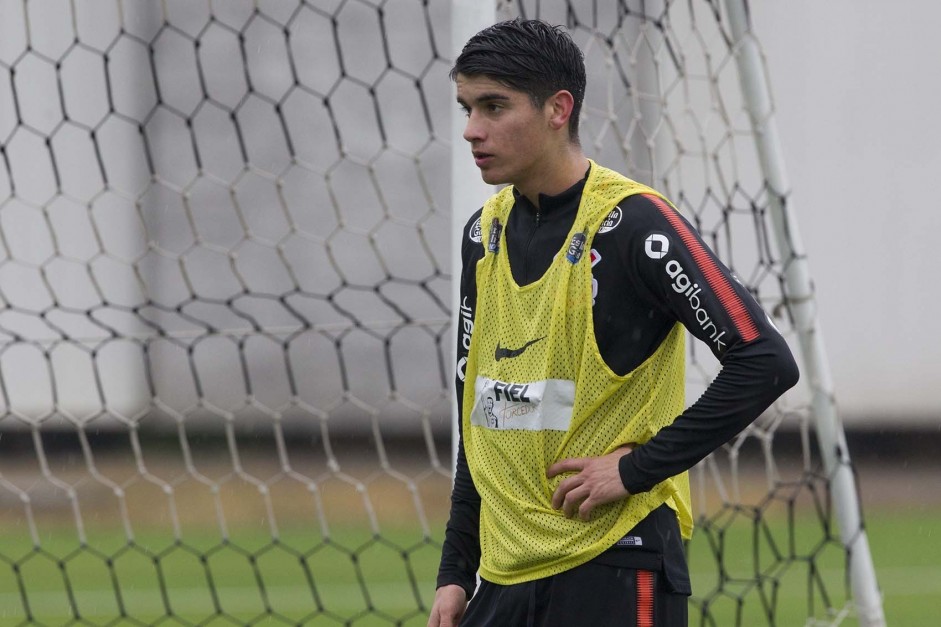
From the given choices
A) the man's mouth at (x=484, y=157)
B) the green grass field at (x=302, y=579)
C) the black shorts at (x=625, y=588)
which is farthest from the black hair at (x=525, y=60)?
the green grass field at (x=302, y=579)

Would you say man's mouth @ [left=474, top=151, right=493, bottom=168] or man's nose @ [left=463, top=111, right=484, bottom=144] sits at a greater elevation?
man's nose @ [left=463, top=111, right=484, bottom=144]

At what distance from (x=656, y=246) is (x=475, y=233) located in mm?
381

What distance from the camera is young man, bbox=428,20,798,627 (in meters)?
1.90

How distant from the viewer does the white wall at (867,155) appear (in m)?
9.02

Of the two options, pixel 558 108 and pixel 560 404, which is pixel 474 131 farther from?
pixel 560 404

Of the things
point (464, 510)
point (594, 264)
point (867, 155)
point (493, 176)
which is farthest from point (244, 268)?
point (594, 264)

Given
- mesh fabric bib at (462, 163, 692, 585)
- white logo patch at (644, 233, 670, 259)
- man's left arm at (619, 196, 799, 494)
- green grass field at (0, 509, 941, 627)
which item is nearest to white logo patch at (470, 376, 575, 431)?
mesh fabric bib at (462, 163, 692, 585)

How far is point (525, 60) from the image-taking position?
2006 millimetres

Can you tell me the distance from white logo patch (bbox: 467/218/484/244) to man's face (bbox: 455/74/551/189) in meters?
0.17

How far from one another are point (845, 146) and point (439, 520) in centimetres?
414

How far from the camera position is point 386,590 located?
17.3 ft

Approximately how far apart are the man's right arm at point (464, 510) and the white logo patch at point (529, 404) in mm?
164

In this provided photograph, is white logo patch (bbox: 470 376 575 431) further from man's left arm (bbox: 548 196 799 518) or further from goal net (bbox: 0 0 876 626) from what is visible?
goal net (bbox: 0 0 876 626)

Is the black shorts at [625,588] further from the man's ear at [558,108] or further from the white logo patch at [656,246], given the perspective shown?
the man's ear at [558,108]
